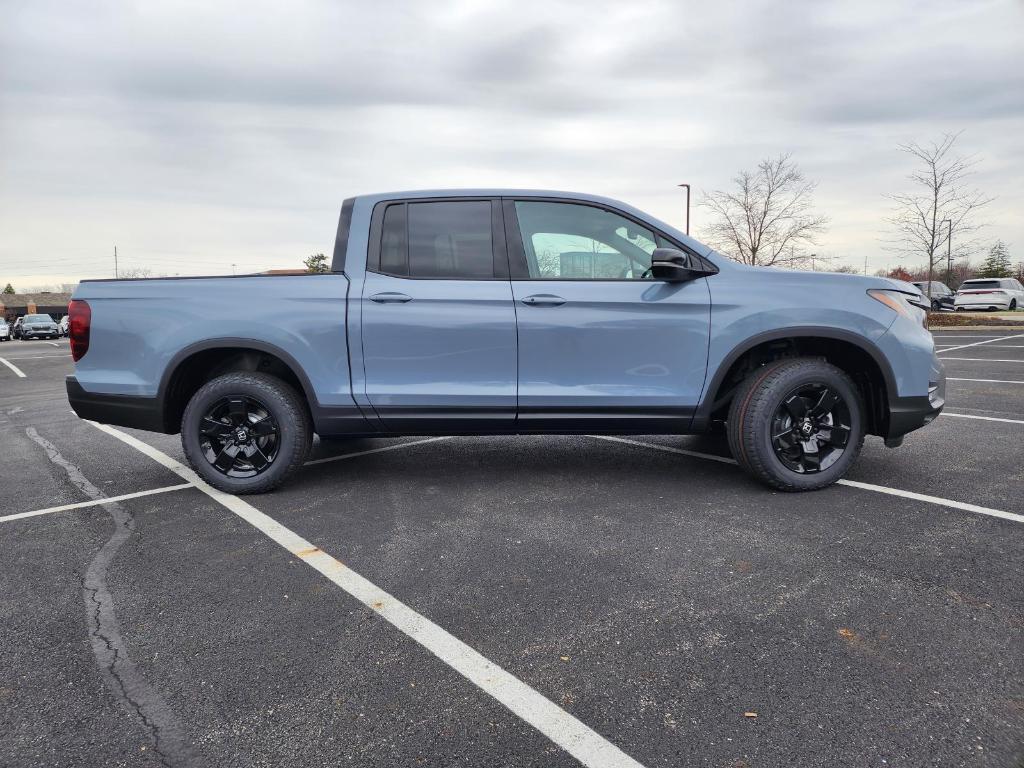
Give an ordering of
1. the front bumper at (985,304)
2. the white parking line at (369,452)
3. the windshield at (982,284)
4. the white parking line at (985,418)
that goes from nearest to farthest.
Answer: the white parking line at (369,452) < the white parking line at (985,418) < the front bumper at (985,304) < the windshield at (982,284)

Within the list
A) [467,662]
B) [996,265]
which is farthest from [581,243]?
[996,265]

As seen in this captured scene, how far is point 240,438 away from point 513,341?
1883mm

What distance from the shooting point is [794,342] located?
4215 millimetres

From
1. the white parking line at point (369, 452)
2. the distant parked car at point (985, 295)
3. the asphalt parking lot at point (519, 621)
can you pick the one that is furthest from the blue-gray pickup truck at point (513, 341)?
the distant parked car at point (985, 295)

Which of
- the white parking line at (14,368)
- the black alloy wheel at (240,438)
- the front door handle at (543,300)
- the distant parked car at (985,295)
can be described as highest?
the distant parked car at (985,295)

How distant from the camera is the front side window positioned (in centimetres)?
409

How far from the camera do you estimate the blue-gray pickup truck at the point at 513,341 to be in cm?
399

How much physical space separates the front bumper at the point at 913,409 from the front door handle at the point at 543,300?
215 centimetres

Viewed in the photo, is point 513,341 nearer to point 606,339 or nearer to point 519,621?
point 606,339

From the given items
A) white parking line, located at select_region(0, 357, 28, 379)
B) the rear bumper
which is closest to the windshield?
the rear bumper

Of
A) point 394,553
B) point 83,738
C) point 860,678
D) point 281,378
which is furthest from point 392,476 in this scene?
point 860,678

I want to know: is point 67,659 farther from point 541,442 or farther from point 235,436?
point 541,442

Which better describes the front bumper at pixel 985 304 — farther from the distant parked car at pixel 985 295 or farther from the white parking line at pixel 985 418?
the white parking line at pixel 985 418

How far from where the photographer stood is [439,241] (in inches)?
163
